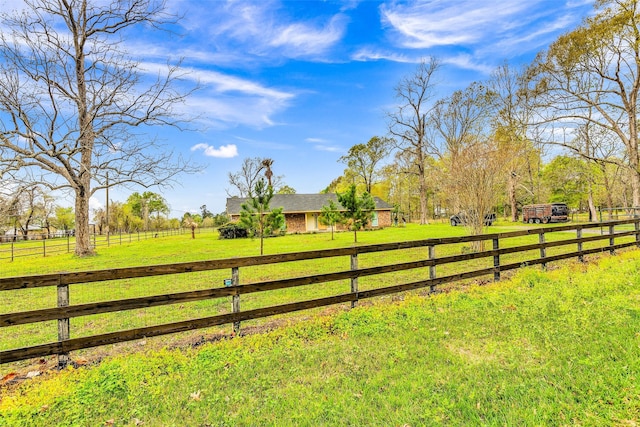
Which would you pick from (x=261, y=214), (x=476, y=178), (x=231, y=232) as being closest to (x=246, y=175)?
(x=231, y=232)

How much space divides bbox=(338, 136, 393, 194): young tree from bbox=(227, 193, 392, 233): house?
11743 mm

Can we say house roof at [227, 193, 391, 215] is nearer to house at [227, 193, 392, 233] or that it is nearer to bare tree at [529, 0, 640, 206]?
house at [227, 193, 392, 233]

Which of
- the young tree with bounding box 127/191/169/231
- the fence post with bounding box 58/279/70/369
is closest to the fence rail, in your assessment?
the fence post with bounding box 58/279/70/369

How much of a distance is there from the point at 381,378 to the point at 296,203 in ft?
106

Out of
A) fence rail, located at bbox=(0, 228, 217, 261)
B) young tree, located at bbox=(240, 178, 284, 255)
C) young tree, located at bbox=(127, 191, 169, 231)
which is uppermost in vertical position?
young tree, located at bbox=(127, 191, 169, 231)

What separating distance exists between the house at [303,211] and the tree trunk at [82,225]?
50.6 feet

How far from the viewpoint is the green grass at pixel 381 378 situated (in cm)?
230

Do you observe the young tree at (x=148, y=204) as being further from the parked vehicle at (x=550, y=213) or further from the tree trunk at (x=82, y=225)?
the parked vehicle at (x=550, y=213)

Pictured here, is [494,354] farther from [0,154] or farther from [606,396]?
[0,154]

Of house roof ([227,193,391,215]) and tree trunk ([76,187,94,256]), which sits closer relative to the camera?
tree trunk ([76,187,94,256])

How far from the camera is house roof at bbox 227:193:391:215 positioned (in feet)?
109

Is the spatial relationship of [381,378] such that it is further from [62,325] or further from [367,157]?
[367,157]

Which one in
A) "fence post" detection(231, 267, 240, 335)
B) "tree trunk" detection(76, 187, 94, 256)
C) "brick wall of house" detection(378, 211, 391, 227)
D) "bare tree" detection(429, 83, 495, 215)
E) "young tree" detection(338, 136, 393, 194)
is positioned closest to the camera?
"fence post" detection(231, 267, 240, 335)

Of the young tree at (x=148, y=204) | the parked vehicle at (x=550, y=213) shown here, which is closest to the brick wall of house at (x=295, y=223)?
the parked vehicle at (x=550, y=213)
